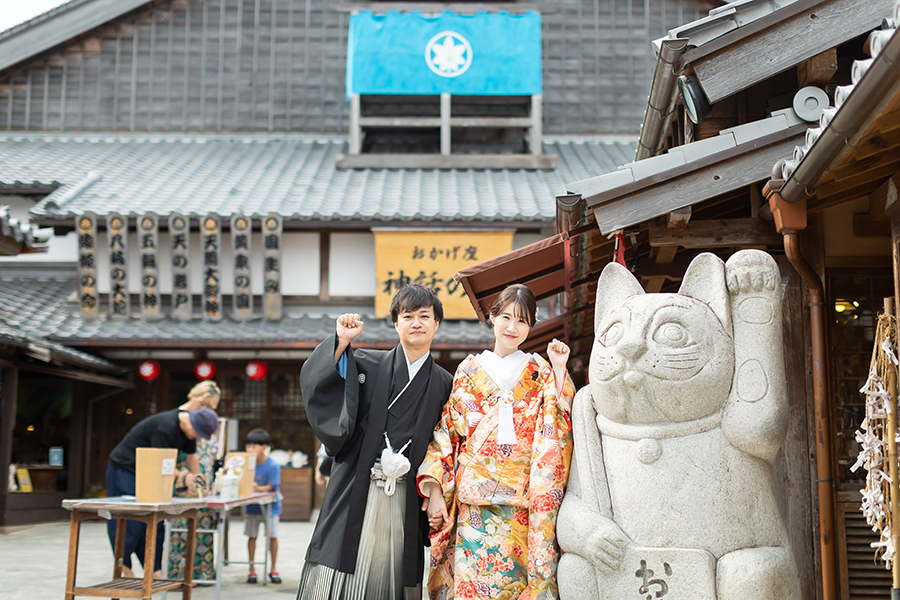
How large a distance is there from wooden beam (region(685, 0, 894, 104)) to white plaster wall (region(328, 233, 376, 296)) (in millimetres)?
8516

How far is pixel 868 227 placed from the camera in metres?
5.05

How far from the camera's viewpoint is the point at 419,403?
4.21 m

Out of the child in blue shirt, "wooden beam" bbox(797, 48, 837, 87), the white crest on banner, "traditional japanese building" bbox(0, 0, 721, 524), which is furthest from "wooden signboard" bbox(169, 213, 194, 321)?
"wooden beam" bbox(797, 48, 837, 87)

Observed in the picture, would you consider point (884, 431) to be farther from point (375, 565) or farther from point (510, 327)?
point (375, 565)

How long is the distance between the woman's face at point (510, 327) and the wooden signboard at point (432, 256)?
8958 mm

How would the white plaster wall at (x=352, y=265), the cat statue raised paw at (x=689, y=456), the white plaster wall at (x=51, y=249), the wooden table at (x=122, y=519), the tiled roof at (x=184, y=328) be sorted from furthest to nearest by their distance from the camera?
1. the white plaster wall at (x=51, y=249)
2. the white plaster wall at (x=352, y=265)
3. the tiled roof at (x=184, y=328)
4. the wooden table at (x=122, y=519)
5. the cat statue raised paw at (x=689, y=456)

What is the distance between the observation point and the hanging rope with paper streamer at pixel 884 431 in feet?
13.0

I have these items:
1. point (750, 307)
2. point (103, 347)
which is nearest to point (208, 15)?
point (103, 347)

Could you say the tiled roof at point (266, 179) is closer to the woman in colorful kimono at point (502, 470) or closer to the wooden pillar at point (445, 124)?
the wooden pillar at point (445, 124)

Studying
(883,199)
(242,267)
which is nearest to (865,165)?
(883,199)

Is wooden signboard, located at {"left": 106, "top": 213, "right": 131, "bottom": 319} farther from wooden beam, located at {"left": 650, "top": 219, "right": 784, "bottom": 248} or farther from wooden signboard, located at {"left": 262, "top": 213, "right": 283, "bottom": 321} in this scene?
wooden beam, located at {"left": 650, "top": 219, "right": 784, "bottom": 248}

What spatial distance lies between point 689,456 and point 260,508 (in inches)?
233

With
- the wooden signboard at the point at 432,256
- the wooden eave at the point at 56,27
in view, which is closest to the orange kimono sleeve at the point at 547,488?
the wooden signboard at the point at 432,256

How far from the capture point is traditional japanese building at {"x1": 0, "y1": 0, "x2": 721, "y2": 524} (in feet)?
42.8
